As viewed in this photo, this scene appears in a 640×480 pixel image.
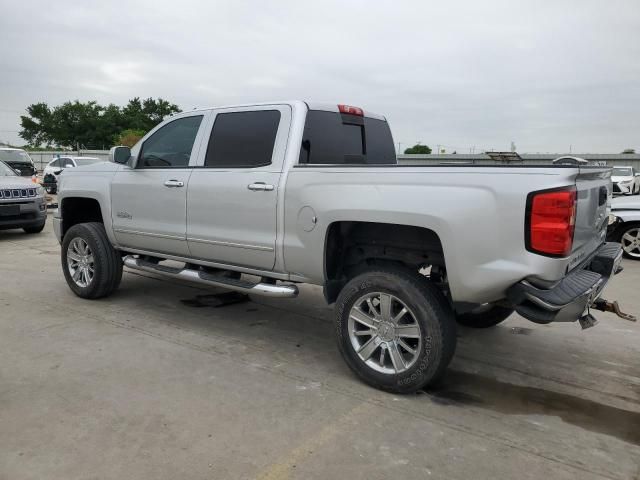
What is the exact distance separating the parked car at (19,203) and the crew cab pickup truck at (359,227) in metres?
5.37

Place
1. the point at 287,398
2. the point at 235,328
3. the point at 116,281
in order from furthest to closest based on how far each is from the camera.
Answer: the point at 116,281 < the point at 235,328 < the point at 287,398

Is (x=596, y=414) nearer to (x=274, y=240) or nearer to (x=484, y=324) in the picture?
(x=484, y=324)

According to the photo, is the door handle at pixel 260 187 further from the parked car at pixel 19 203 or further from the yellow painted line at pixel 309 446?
the parked car at pixel 19 203

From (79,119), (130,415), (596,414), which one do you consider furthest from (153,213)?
(79,119)

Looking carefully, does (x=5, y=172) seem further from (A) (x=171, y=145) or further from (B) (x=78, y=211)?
(A) (x=171, y=145)

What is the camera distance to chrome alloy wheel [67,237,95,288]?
19.1 ft

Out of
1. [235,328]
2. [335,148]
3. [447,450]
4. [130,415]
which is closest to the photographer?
[447,450]

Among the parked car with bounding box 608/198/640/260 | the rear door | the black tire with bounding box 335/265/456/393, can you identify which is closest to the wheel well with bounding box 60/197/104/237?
the rear door

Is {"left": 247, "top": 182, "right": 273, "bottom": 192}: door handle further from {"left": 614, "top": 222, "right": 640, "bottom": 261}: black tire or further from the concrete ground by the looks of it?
{"left": 614, "top": 222, "right": 640, "bottom": 261}: black tire

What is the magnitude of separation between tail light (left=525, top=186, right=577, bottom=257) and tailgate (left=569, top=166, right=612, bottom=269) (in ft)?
0.67

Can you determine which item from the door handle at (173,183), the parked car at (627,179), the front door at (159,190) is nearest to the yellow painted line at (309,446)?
the front door at (159,190)

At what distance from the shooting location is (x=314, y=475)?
2656 millimetres

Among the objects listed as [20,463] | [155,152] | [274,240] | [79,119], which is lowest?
[20,463]

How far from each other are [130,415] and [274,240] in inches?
64.0
